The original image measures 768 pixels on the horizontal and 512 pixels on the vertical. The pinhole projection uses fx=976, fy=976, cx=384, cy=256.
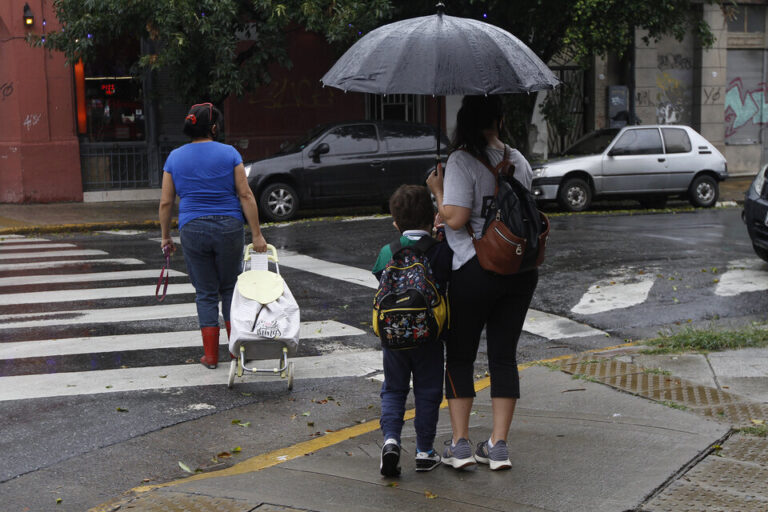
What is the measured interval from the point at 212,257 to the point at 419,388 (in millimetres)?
2513

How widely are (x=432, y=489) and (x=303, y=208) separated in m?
12.7

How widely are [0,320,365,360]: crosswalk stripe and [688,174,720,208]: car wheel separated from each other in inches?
472

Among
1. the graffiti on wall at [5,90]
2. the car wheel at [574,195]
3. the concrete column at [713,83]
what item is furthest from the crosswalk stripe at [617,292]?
the concrete column at [713,83]

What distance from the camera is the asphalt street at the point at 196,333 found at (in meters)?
5.32

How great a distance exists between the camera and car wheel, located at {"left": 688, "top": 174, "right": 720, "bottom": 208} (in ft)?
60.3

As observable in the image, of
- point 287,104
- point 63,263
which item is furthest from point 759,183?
point 287,104

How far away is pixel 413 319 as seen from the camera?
4422 millimetres

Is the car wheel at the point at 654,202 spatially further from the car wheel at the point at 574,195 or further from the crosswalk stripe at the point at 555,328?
the crosswalk stripe at the point at 555,328

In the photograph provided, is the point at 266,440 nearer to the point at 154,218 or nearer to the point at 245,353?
the point at 245,353

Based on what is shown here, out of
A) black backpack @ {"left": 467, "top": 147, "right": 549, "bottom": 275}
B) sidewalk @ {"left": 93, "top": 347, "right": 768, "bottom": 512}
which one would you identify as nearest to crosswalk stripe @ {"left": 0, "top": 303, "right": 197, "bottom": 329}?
sidewalk @ {"left": 93, "top": 347, "right": 768, "bottom": 512}

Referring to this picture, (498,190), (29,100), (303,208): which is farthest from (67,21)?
(498,190)

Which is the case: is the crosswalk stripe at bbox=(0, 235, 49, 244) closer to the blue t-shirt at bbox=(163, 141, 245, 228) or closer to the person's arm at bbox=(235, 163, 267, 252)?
the blue t-shirt at bbox=(163, 141, 245, 228)

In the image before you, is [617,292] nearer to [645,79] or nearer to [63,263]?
[63,263]

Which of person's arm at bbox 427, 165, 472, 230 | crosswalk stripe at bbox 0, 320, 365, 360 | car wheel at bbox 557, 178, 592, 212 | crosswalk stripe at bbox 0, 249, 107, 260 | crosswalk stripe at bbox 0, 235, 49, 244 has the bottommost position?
crosswalk stripe at bbox 0, 320, 365, 360
